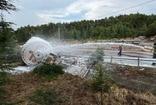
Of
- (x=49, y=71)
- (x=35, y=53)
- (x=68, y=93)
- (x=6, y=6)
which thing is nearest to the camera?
(x=6, y=6)

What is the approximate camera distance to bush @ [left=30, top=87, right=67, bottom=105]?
3463 mm

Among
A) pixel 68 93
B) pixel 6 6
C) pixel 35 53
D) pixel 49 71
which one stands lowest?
pixel 68 93

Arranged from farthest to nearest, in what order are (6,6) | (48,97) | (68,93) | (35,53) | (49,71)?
(35,53) < (49,71) < (68,93) < (48,97) < (6,6)

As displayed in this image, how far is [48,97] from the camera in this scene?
12.1ft

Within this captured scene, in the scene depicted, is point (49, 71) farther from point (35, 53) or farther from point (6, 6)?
point (6, 6)

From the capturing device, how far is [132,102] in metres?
3.62

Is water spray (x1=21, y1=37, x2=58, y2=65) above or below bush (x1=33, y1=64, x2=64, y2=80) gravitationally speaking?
above

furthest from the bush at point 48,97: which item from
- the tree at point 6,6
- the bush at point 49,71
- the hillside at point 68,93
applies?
the tree at point 6,6

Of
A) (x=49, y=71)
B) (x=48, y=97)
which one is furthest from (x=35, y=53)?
(x=48, y=97)

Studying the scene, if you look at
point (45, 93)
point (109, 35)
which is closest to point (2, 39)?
point (45, 93)

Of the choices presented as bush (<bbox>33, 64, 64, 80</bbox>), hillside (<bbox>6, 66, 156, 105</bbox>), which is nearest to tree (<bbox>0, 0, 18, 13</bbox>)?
hillside (<bbox>6, 66, 156, 105</bbox>)

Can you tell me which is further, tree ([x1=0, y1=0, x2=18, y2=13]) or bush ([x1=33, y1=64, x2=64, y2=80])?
bush ([x1=33, y1=64, x2=64, y2=80])

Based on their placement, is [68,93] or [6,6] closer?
[6,6]

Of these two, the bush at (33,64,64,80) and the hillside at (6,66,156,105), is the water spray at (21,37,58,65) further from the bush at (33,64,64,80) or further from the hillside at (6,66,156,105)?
the hillside at (6,66,156,105)
